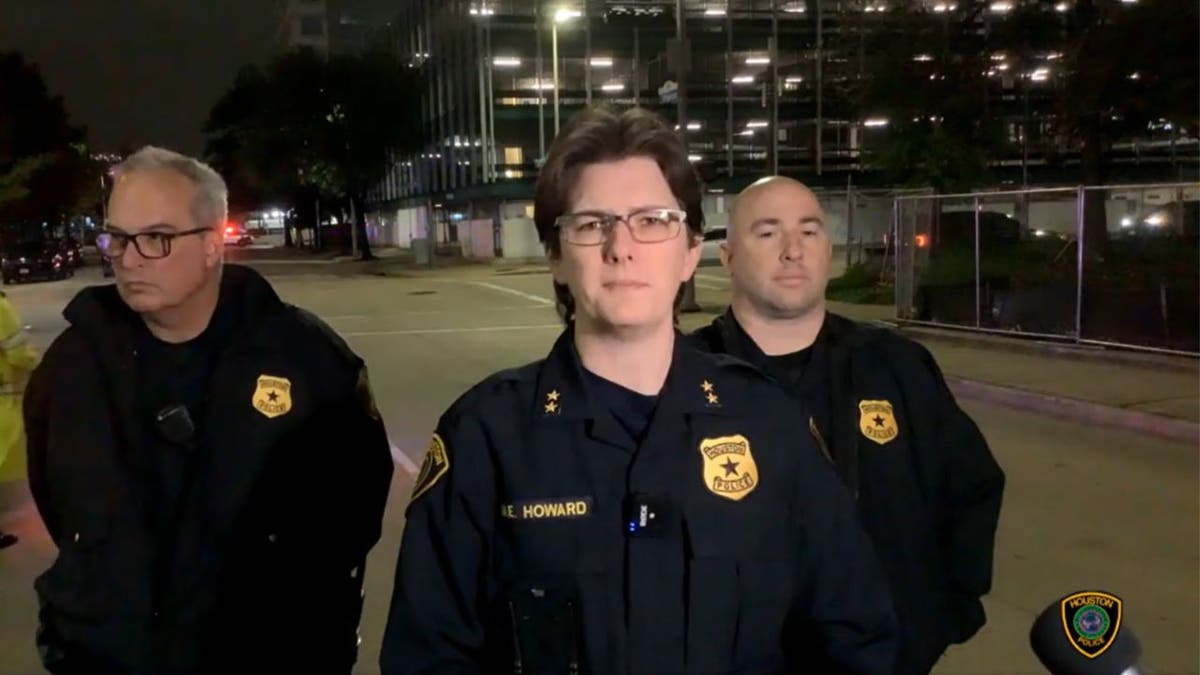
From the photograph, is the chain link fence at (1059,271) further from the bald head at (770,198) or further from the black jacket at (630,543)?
the black jacket at (630,543)

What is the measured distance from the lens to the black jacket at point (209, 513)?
8.23 ft

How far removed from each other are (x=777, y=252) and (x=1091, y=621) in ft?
5.92

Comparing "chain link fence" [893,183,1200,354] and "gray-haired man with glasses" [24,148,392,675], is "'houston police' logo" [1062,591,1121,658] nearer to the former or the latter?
"gray-haired man with glasses" [24,148,392,675]

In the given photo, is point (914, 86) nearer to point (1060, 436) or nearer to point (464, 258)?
point (1060, 436)

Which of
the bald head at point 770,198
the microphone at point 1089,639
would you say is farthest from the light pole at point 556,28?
the microphone at point 1089,639

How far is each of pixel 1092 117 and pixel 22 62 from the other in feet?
199

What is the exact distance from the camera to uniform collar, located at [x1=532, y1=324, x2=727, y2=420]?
6.07 ft

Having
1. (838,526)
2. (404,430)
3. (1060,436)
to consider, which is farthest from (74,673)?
(1060,436)

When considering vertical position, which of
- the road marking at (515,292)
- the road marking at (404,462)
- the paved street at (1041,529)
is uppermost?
the road marking at (515,292)

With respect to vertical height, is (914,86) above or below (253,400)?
above

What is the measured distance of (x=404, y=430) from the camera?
10.8 meters

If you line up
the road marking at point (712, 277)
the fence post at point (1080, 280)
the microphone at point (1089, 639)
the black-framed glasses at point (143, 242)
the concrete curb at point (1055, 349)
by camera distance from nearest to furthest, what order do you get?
the microphone at point (1089, 639)
the black-framed glasses at point (143, 242)
the concrete curb at point (1055, 349)
the fence post at point (1080, 280)
the road marking at point (712, 277)

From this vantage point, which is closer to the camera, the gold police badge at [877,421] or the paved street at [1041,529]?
the gold police badge at [877,421]

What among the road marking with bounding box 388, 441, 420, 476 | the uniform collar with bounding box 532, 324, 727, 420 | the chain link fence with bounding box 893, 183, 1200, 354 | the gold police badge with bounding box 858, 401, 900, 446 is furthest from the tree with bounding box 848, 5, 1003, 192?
the uniform collar with bounding box 532, 324, 727, 420
